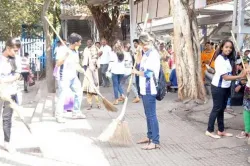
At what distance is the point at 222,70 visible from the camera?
18.5 feet

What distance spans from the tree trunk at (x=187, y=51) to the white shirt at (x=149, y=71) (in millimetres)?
3471

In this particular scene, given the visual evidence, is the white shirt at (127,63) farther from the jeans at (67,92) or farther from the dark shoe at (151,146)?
the dark shoe at (151,146)

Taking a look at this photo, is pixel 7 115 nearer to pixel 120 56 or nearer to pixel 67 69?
pixel 67 69

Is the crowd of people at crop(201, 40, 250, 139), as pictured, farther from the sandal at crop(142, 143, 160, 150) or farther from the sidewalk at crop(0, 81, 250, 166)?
the sandal at crop(142, 143, 160, 150)

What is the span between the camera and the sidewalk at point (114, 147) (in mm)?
5051

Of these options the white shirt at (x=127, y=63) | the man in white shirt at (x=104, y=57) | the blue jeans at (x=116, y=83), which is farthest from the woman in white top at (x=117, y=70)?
the man in white shirt at (x=104, y=57)

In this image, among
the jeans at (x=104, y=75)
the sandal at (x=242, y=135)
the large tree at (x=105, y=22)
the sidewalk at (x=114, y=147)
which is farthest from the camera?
the large tree at (x=105, y=22)

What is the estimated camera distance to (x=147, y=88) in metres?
5.34

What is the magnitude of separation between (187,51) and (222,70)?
3.12m

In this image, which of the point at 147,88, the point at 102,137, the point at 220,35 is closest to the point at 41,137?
the point at 102,137

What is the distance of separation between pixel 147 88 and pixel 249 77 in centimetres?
144

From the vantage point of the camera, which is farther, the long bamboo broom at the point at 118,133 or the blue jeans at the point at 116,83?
the blue jeans at the point at 116,83

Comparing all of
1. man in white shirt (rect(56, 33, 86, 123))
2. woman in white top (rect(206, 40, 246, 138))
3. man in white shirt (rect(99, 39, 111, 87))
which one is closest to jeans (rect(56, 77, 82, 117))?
man in white shirt (rect(56, 33, 86, 123))

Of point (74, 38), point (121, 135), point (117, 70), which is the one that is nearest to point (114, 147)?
point (121, 135)
